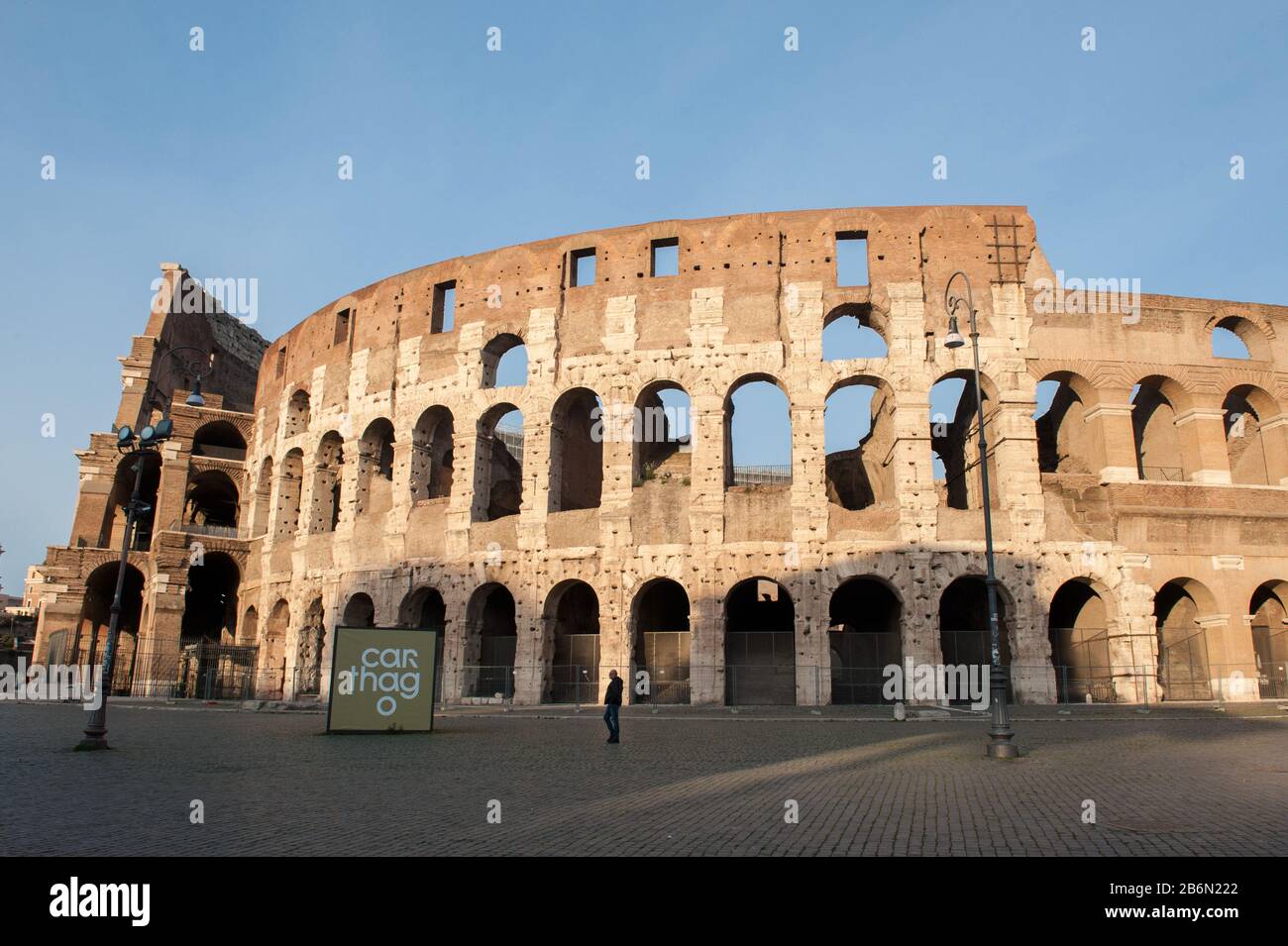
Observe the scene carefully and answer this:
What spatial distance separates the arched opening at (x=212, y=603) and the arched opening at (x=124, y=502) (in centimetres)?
290

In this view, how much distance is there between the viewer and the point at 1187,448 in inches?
1024

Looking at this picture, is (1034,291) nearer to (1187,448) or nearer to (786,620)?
(1187,448)

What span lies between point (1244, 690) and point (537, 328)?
22037mm

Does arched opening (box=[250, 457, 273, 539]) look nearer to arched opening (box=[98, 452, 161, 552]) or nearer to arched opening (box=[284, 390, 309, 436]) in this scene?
arched opening (box=[284, 390, 309, 436])

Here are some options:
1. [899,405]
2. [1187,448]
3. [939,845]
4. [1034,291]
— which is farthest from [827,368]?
[939,845]

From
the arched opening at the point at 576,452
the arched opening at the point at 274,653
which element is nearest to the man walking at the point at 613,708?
the arched opening at the point at 576,452

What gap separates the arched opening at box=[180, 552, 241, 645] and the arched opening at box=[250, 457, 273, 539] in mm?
3588

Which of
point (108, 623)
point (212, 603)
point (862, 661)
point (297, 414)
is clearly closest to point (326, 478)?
point (297, 414)

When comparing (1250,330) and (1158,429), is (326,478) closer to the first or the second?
(1158,429)

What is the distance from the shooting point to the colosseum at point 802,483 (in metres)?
24.4

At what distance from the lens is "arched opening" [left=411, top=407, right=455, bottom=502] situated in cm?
2992

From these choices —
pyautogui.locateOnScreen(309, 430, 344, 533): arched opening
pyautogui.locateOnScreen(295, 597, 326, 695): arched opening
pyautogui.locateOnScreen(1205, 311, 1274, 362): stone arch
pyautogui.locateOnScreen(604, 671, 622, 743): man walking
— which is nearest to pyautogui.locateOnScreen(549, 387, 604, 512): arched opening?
pyautogui.locateOnScreen(309, 430, 344, 533): arched opening

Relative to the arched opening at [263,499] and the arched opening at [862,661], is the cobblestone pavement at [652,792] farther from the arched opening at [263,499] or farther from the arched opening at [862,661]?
the arched opening at [263,499]
